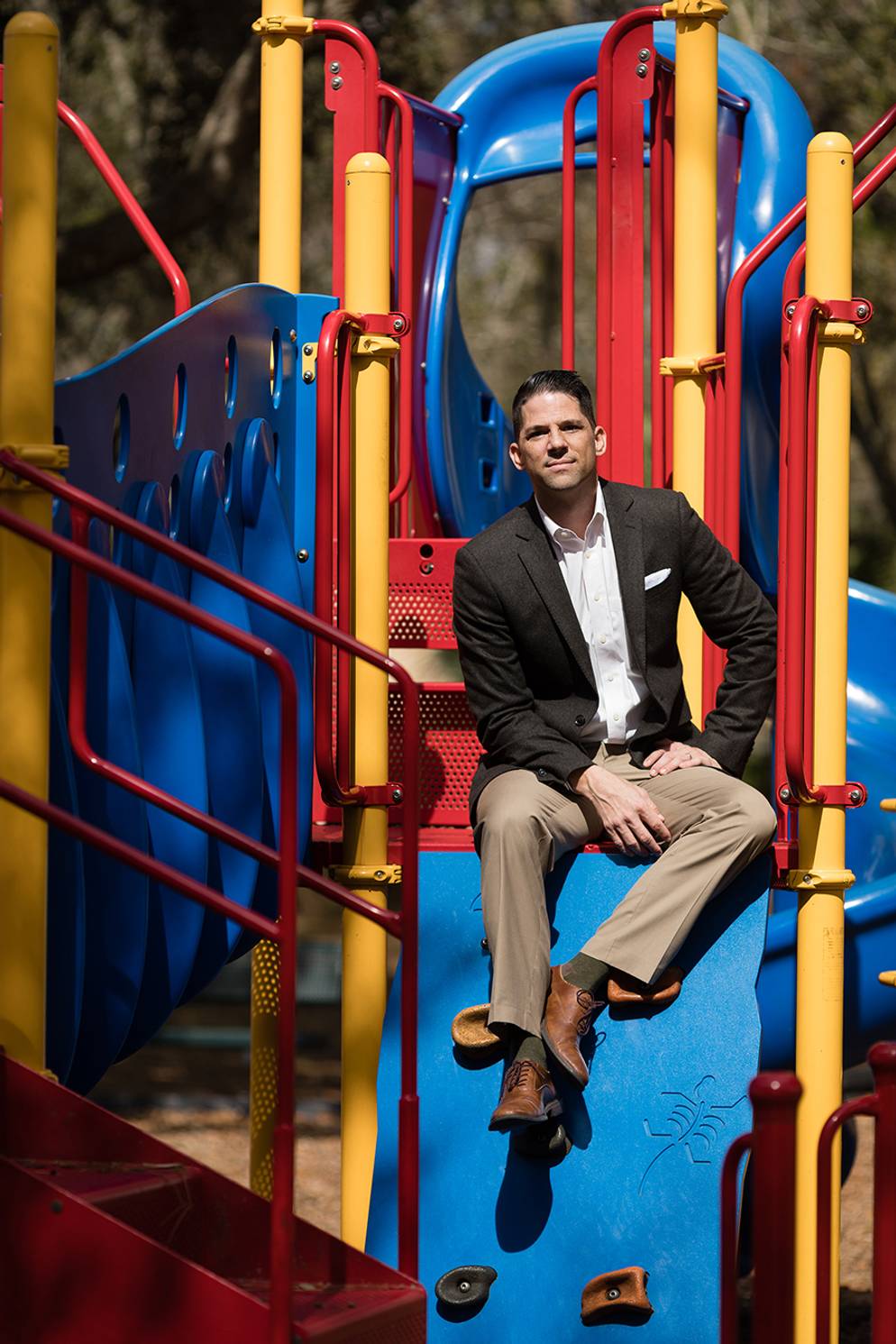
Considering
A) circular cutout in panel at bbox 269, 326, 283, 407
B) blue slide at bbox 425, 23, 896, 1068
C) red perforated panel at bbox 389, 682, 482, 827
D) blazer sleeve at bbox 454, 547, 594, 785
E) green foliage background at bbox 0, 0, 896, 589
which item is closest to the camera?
blazer sleeve at bbox 454, 547, 594, 785

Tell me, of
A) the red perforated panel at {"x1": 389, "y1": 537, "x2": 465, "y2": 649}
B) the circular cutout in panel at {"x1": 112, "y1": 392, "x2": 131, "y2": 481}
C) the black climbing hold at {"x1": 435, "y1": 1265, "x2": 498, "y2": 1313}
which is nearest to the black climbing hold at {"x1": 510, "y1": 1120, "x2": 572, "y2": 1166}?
the black climbing hold at {"x1": 435, "y1": 1265, "x2": 498, "y2": 1313}

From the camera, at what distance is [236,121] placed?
1147 cm

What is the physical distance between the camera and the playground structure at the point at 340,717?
3301 millimetres

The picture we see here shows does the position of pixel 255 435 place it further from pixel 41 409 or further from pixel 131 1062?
pixel 131 1062

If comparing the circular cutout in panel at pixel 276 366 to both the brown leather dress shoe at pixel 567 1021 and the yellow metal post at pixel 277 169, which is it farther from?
the brown leather dress shoe at pixel 567 1021

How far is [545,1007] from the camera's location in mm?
4148

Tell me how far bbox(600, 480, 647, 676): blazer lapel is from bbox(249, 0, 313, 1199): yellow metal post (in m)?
1.49

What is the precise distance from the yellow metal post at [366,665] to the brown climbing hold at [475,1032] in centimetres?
26

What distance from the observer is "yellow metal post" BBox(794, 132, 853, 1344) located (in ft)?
14.5

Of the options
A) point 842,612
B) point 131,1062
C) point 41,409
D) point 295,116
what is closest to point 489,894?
point 842,612

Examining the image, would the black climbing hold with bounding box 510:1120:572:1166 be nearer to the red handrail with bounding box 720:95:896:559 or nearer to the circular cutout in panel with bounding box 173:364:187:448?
the red handrail with bounding box 720:95:896:559

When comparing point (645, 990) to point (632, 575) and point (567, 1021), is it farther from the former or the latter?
point (632, 575)

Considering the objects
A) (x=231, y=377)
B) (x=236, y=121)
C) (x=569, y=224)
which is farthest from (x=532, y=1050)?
(x=236, y=121)

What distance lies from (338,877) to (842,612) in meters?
1.30
